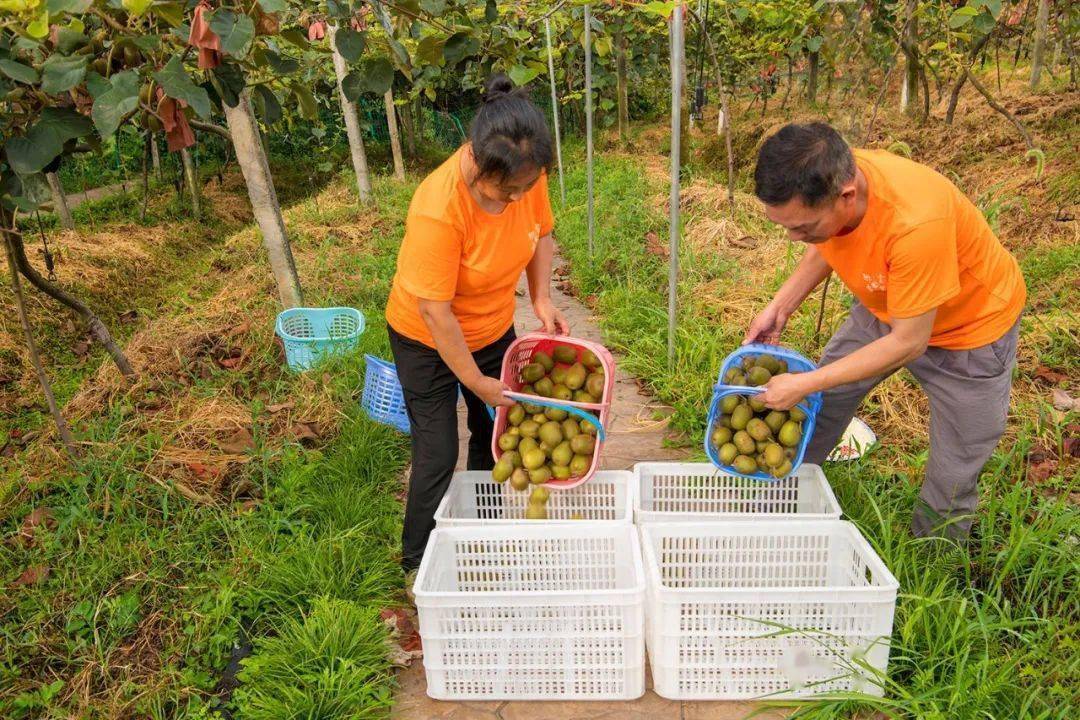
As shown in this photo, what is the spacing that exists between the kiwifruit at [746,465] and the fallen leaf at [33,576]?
277 cm

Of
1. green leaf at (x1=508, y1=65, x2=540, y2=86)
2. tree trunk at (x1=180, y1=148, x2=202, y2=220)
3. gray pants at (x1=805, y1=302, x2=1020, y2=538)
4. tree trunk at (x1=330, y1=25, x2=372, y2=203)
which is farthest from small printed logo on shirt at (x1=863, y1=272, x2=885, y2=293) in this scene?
tree trunk at (x1=180, y1=148, x2=202, y2=220)

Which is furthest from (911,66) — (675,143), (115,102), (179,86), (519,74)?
(115,102)

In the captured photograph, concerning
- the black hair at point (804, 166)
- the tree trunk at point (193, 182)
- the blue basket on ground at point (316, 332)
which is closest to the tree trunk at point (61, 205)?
the tree trunk at point (193, 182)

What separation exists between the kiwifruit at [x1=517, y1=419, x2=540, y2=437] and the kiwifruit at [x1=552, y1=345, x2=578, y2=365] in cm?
34

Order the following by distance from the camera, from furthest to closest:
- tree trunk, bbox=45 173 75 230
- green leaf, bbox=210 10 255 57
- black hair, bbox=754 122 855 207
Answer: tree trunk, bbox=45 173 75 230
black hair, bbox=754 122 855 207
green leaf, bbox=210 10 255 57

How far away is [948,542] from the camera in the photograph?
2.69 metres

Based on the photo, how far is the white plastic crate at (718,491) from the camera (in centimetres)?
292

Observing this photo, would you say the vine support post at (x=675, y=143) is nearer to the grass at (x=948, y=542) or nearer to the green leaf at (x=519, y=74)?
the grass at (x=948, y=542)

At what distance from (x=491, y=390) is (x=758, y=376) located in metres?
1.01

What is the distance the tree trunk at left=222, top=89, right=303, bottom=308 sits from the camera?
4457mm

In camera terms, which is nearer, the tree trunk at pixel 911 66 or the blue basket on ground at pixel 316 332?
the blue basket on ground at pixel 316 332

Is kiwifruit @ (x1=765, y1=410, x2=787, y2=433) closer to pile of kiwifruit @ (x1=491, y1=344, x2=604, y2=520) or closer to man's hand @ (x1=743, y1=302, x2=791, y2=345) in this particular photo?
man's hand @ (x1=743, y1=302, x2=791, y2=345)

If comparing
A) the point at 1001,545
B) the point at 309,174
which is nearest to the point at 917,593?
the point at 1001,545

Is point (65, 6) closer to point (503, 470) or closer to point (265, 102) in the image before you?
point (265, 102)
